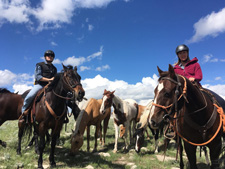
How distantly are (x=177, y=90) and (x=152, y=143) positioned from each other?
7754 millimetres

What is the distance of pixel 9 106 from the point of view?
23.6 feet

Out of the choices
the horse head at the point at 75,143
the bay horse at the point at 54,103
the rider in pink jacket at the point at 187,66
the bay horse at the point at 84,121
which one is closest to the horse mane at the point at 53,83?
the bay horse at the point at 54,103

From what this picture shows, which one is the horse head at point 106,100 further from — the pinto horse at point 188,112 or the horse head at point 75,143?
the pinto horse at point 188,112

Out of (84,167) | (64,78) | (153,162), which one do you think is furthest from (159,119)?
(153,162)

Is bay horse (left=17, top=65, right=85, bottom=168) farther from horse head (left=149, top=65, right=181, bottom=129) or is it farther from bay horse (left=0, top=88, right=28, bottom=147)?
horse head (left=149, top=65, right=181, bottom=129)

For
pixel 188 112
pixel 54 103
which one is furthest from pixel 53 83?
pixel 188 112

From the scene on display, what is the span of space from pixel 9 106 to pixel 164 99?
293 inches

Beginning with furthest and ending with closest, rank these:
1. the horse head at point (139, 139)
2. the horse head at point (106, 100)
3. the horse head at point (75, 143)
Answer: the horse head at point (106, 100)
the horse head at point (139, 139)
the horse head at point (75, 143)

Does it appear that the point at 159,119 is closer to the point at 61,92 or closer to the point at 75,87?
the point at 75,87

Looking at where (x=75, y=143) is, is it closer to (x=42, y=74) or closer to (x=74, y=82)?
(x=74, y=82)

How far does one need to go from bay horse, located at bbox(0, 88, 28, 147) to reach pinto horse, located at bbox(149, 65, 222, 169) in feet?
22.7

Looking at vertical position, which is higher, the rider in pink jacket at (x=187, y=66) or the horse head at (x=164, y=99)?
the rider in pink jacket at (x=187, y=66)

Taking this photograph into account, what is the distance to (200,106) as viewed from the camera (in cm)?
329

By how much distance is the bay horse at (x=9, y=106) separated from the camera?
23.3 feet
